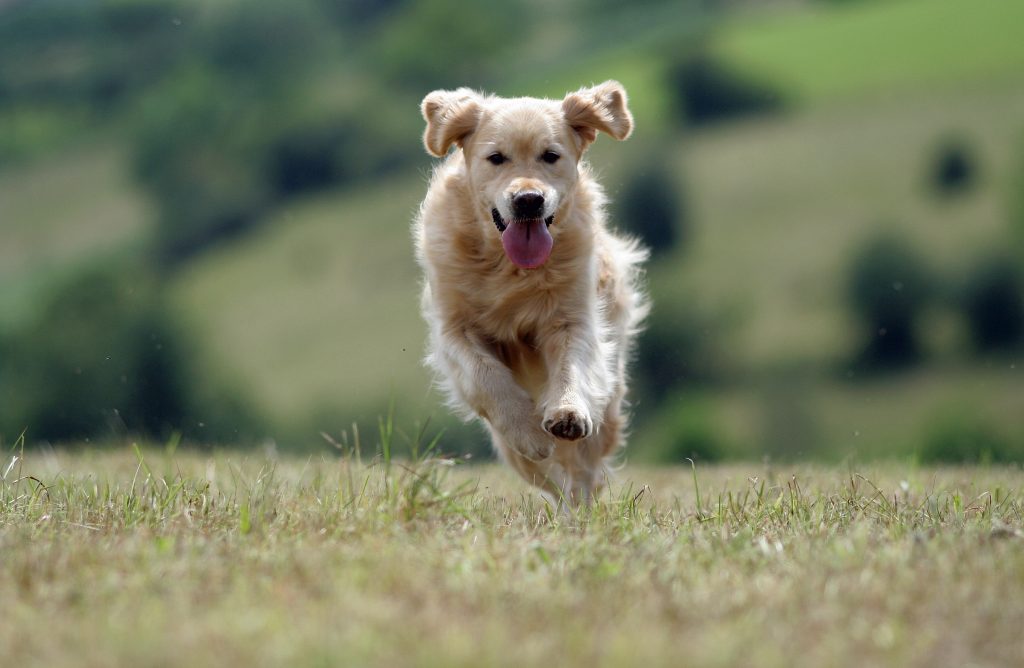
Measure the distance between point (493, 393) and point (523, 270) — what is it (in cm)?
63

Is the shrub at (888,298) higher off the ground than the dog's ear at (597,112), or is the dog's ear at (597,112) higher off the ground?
the dog's ear at (597,112)

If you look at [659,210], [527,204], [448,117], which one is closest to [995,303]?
[659,210]

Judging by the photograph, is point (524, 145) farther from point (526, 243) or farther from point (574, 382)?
point (574, 382)

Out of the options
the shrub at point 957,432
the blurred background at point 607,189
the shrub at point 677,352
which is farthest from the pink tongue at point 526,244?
the shrub at point 677,352

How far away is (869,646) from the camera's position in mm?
3186

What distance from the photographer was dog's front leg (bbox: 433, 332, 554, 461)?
5865 mm

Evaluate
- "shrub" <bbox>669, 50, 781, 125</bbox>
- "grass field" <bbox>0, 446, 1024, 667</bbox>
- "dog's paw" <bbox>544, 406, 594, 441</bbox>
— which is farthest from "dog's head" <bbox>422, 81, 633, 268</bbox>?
"shrub" <bbox>669, 50, 781, 125</bbox>

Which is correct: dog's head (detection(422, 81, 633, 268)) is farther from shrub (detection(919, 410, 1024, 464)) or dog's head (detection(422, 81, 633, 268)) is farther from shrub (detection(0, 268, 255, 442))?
shrub (detection(0, 268, 255, 442))

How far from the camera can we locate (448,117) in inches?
261

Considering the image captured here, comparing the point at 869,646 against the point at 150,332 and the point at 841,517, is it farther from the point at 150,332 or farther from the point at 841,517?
the point at 150,332

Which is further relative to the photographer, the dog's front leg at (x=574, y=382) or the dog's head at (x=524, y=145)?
the dog's head at (x=524, y=145)

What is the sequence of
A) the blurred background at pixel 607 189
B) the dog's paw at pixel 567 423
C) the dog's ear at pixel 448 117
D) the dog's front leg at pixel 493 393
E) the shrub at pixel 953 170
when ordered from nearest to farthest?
the dog's paw at pixel 567 423
the dog's front leg at pixel 493 393
the dog's ear at pixel 448 117
the blurred background at pixel 607 189
the shrub at pixel 953 170

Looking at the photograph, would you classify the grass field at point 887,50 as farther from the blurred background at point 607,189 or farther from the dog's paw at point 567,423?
the dog's paw at point 567,423

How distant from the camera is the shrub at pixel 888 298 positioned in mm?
48625
